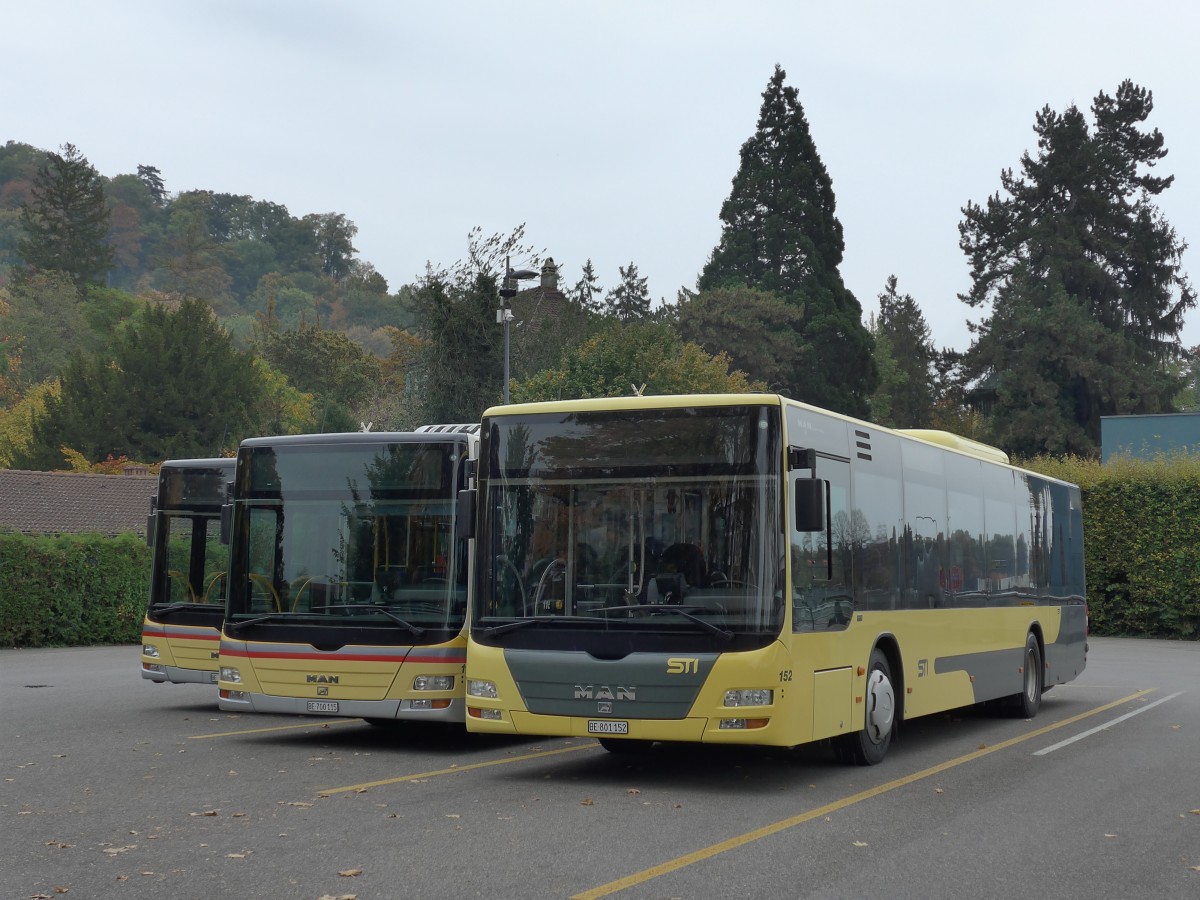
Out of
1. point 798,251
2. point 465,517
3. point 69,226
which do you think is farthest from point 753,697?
point 69,226

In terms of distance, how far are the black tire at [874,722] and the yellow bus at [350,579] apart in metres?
3.40

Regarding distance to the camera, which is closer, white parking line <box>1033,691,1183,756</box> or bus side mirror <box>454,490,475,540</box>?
bus side mirror <box>454,490,475,540</box>

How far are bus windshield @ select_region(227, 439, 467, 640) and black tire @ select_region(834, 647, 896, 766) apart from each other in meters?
3.55

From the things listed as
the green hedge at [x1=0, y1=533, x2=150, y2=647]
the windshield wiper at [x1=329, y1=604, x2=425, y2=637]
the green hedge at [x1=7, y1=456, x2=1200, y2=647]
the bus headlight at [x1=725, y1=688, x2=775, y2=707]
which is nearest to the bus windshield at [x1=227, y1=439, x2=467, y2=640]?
the windshield wiper at [x1=329, y1=604, x2=425, y2=637]

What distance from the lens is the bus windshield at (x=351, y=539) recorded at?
44.3ft

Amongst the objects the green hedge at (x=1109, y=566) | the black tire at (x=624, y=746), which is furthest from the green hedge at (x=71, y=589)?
the black tire at (x=624, y=746)

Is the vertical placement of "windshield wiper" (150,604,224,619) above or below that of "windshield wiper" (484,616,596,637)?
above

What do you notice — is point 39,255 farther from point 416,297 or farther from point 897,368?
point 416,297

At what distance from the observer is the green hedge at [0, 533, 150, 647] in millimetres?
30422

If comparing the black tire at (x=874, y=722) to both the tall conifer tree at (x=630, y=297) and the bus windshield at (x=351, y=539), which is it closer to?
the bus windshield at (x=351, y=539)

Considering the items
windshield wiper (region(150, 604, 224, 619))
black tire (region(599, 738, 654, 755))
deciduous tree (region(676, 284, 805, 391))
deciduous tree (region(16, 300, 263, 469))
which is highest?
deciduous tree (region(676, 284, 805, 391))

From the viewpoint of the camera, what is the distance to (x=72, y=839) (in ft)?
28.9

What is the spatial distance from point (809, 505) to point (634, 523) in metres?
1.32

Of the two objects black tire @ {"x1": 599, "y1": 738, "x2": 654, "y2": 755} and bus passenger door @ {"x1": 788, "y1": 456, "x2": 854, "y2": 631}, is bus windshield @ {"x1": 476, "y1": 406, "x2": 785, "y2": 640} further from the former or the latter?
black tire @ {"x1": 599, "y1": 738, "x2": 654, "y2": 755}
